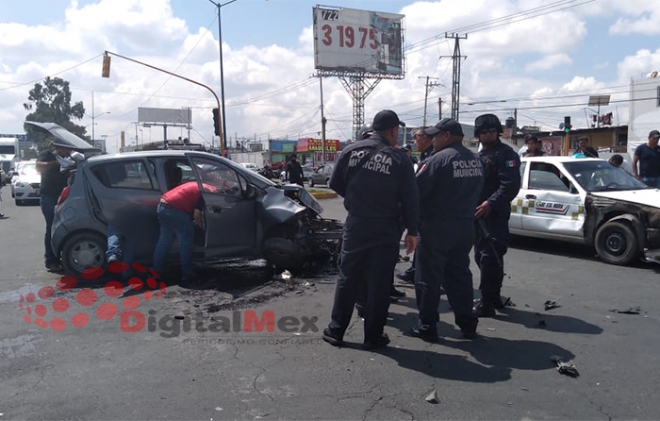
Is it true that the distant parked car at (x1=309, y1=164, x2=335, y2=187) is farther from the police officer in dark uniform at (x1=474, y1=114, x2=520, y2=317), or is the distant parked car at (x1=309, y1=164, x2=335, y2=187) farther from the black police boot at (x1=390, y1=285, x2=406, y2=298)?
the police officer in dark uniform at (x1=474, y1=114, x2=520, y2=317)

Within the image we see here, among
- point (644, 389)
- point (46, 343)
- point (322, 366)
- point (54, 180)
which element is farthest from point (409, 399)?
point (54, 180)

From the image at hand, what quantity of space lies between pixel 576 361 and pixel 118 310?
4.29m

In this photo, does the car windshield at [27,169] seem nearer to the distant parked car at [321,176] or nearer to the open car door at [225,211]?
the open car door at [225,211]

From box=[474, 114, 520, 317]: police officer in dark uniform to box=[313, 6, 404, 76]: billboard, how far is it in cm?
3915

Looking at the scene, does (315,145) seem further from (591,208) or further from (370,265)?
(370,265)

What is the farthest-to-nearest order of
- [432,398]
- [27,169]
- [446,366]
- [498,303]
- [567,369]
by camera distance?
1. [27,169]
2. [498,303]
3. [446,366]
4. [567,369]
5. [432,398]

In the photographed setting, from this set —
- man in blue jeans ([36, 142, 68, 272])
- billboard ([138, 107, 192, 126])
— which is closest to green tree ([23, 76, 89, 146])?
billboard ([138, 107, 192, 126])

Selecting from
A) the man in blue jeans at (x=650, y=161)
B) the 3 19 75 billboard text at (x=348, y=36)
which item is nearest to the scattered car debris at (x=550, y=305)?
the man in blue jeans at (x=650, y=161)

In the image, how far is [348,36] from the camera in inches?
1740

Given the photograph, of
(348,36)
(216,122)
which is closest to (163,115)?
(348,36)

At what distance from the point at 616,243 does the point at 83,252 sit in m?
7.15

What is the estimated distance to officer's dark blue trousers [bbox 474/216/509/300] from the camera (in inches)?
217

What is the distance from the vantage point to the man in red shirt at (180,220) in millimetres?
6684

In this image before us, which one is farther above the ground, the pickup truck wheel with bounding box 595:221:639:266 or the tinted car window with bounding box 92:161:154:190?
the tinted car window with bounding box 92:161:154:190
